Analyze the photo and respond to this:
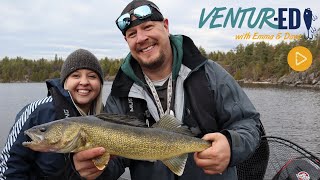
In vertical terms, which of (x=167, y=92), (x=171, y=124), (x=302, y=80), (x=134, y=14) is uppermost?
(x=134, y=14)

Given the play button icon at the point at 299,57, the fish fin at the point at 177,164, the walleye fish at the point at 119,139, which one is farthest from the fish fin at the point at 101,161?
the play button icon at the point at 299,57

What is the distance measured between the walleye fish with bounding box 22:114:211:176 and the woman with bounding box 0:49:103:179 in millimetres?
772

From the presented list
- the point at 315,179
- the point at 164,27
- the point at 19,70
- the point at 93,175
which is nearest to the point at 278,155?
the point at 315,179

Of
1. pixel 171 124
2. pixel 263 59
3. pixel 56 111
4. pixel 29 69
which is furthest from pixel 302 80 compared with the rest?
pixel 29 69

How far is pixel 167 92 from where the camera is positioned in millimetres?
3629

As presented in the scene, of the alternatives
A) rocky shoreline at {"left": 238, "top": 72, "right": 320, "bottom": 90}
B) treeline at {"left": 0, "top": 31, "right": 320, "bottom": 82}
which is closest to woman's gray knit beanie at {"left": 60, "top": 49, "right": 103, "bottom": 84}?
rocky shoreline at {"left": 238, "top": 72, "right": 320, "bottom": 90}

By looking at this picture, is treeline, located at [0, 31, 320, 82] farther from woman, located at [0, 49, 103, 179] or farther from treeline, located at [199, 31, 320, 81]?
woman, located at [0, 49, 103, 179]

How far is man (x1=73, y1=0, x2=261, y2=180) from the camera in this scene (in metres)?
3.44

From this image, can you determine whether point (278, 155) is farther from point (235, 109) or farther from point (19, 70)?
point (19, 70)

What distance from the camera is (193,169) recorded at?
346 centimetres

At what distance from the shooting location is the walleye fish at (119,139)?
3213 millimetres

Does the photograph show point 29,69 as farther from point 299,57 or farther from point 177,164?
point 177,164

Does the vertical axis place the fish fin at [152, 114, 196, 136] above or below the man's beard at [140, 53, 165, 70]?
below

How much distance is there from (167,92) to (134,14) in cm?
87
